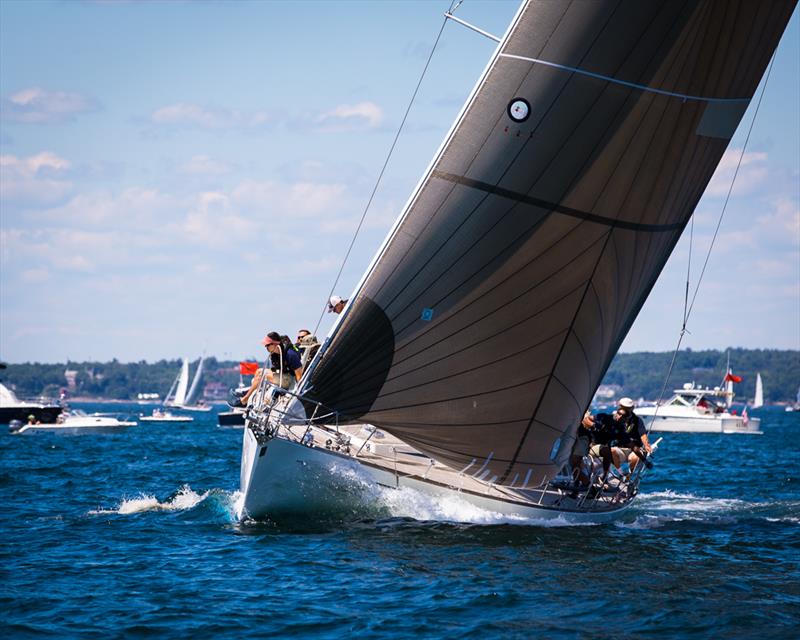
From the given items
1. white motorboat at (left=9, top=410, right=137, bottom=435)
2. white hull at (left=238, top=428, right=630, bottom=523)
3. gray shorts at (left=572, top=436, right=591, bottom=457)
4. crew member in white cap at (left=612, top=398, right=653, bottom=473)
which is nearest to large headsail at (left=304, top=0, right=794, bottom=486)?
white hull at (left=238, top=428, right=630, bottom=523)

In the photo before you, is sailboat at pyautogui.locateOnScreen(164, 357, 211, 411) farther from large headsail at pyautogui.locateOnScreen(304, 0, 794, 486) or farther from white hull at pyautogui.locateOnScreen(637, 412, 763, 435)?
large headsail at pyautogui.locateOnScreen(304, 0, 794, 486)

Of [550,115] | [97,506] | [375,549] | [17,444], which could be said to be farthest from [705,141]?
[17,444]

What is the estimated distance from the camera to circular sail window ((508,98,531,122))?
13.8 m

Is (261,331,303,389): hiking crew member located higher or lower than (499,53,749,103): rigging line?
lower

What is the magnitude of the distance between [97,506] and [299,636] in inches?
377

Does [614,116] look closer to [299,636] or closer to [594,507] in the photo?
[594,507]

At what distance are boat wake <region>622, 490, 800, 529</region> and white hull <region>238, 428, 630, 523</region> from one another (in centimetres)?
321

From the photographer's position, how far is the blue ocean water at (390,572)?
10242mm

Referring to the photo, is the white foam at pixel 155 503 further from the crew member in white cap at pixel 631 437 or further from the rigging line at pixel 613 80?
the rigging line at pixel 613 80

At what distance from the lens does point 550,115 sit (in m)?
13.9

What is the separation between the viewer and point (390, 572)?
1215cm

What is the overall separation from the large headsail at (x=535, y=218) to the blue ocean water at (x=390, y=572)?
1.48m

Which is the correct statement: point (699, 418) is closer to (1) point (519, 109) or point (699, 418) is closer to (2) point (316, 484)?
(2) point (316, 484)

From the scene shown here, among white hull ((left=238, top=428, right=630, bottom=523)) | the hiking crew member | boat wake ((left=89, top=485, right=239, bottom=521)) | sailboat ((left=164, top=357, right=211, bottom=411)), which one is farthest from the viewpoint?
sailboat ((left=164, top=357, right=211, bottom=411))
